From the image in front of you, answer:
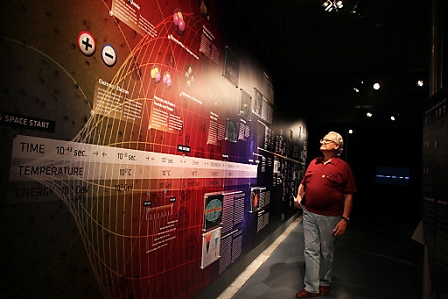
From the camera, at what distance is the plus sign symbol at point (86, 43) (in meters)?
1.24

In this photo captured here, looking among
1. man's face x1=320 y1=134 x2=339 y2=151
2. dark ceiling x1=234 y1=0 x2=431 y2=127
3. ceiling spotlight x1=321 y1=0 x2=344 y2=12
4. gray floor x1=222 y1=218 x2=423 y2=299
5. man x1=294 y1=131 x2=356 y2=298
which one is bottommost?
gray floor x1=222 y1=218 x2=423 y2=299

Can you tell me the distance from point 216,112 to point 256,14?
1.67 meters

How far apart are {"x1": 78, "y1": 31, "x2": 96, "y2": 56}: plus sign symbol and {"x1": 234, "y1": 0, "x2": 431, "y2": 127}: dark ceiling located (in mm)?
2190

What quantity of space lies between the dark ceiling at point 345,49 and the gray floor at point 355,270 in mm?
2563

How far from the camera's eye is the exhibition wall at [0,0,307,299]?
3.40 feet

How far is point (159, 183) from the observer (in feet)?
5.92

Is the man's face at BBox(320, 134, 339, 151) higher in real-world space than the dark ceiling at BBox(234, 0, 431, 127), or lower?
lower

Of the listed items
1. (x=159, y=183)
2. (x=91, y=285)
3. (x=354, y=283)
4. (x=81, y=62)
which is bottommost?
(x=354, y=283)

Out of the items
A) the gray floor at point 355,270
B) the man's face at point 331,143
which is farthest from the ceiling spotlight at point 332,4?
the gray floor at point 355,270

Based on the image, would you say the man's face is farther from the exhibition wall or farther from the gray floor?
the gray floor

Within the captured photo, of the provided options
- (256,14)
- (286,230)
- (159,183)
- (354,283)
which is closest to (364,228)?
(286,230)

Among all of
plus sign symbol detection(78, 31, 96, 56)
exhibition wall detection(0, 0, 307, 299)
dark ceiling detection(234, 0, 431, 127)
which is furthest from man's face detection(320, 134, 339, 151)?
plus sign symbol detection(78, 31, 96, 56)

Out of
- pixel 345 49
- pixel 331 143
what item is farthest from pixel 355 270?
pixel 345 49

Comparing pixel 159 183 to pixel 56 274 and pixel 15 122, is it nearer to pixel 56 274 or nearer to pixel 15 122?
pixel 56 274
